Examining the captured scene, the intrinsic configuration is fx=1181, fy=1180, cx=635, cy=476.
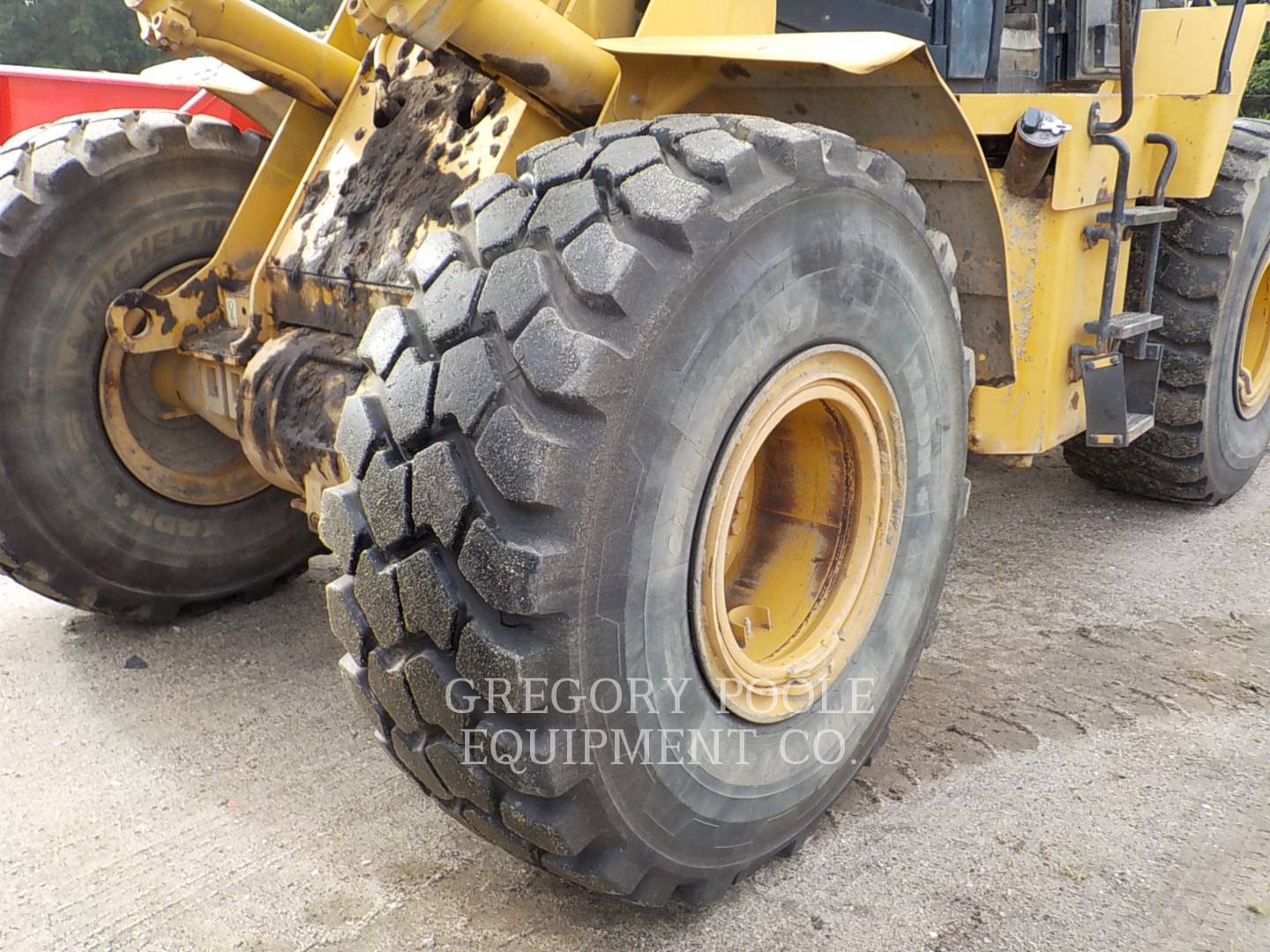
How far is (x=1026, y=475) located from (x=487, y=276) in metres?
3.90

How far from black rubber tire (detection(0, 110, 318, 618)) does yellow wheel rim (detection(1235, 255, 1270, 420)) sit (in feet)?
13.0

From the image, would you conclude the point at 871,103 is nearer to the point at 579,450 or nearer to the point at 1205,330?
the point at 579,450

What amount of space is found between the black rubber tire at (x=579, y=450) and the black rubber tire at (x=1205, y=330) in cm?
248

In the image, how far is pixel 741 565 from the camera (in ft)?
8.91

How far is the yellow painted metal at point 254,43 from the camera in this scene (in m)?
2.63

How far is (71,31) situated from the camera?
70.7 ft

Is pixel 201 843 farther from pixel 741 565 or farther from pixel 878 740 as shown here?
pixel 878 740

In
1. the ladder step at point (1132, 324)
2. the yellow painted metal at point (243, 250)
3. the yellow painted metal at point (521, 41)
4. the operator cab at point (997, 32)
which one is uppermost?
the operator cab at point (997, 32)

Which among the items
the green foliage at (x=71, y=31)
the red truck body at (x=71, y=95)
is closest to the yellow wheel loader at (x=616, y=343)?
the red truck body at (x=71, y=95)

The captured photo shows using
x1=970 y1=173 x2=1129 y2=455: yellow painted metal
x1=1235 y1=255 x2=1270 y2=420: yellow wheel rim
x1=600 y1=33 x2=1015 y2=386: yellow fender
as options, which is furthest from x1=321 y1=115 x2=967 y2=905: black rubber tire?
x1=1235 y1=255 x2=1270 y2=420: yellow wheel rim

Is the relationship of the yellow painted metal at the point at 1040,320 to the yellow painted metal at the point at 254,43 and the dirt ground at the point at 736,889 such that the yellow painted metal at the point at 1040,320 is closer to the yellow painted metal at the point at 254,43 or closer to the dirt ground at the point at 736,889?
the dirt ground at the point at 736,889

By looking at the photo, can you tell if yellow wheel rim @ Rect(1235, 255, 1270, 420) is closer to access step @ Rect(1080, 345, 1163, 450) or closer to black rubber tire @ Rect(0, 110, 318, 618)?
access step @ Rect(1080, 345, 1163, 450)

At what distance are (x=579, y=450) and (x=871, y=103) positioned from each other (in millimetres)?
1400

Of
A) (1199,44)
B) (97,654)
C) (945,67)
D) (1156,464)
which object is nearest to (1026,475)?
(1156,464)
